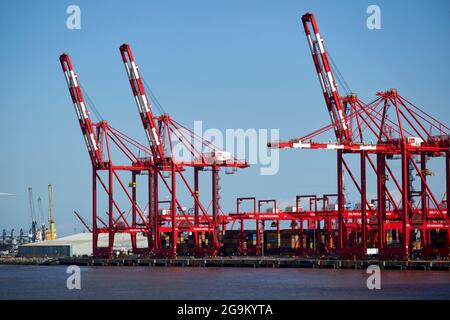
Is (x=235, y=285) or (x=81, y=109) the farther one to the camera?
(x=81, y=109)

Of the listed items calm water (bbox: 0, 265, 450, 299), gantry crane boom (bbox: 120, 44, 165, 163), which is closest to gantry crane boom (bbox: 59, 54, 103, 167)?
gantry crane boom (bbox: 120, 44, 165, 163)

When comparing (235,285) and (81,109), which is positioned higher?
(81,109)

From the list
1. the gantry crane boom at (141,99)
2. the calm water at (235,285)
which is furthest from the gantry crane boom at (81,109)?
the calm water at (235,285)

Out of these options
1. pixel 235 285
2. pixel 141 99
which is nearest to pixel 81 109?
pixel 141 99

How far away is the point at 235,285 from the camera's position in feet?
263

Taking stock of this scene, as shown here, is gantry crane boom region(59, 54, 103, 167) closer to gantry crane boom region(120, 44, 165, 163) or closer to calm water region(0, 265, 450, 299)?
gantry crane boom region(120, 44, 165, 163)

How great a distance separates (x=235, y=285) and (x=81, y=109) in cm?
4455

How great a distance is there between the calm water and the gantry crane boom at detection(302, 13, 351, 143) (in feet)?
42.7

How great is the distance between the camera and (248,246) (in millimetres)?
137625

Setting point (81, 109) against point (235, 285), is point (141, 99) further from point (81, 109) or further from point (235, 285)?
point (235, 285)

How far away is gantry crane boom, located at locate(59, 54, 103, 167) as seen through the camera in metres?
119

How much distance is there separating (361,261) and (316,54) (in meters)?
19.3
